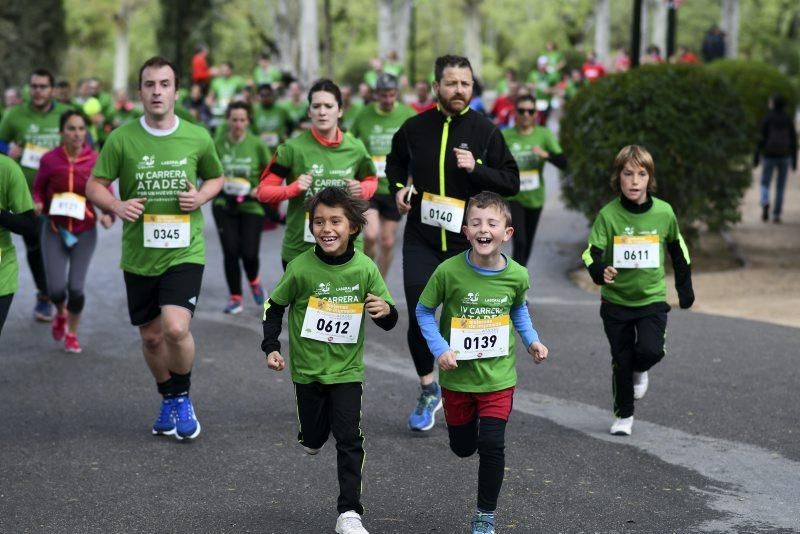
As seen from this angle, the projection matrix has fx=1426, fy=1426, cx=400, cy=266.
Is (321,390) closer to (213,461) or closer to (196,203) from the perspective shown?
(213,461)

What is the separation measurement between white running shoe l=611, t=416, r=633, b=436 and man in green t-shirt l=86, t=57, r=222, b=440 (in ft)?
7.57

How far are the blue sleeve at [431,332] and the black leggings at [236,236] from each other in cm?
649

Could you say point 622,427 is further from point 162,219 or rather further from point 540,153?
point 540,153

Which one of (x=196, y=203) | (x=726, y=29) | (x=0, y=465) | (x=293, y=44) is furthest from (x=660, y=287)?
(x=293, y=44)

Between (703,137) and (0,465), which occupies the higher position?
(703,137)

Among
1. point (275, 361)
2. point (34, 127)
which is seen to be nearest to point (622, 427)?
point (275, 361)

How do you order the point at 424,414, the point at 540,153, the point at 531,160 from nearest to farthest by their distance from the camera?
the point at 424,414, the point at 540,153, the point at 531,160

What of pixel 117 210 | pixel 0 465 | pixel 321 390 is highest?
pixel 117 210

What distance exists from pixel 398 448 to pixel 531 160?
218 inches

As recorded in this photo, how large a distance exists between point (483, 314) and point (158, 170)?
7.91ft

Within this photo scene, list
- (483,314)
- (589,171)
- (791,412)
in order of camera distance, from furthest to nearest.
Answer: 1. (589,171)
2. (791,412)
3. (483,314)

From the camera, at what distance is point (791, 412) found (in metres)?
8.50

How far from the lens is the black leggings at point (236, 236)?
12.5 meters

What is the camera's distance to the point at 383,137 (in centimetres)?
1284
